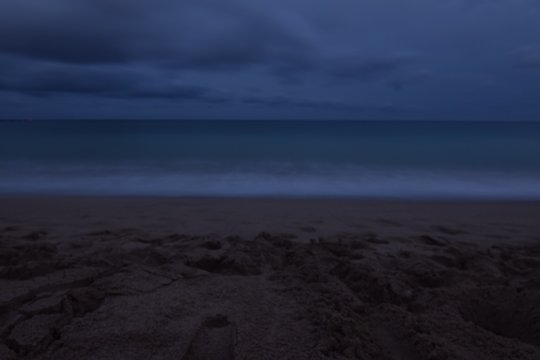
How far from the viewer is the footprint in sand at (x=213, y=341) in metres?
2.06

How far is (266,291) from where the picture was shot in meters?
2.76

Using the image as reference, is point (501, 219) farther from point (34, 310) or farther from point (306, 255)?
point (34, 310)

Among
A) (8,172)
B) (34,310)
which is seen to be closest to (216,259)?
(34,310)

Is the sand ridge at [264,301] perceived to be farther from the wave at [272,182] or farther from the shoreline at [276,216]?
the wave at [272,182]

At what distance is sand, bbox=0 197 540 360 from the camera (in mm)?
2115

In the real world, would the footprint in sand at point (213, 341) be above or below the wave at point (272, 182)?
below

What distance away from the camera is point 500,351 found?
6.89 feet

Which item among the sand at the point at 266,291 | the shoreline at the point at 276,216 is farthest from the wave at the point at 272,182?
the sand at the point at 266,291

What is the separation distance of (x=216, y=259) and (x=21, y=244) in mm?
1902

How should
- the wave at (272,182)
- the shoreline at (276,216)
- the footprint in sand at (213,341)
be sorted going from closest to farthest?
the footprint in sand at (213,341)
the shoreline at (276,216)
the wave at (272,182)

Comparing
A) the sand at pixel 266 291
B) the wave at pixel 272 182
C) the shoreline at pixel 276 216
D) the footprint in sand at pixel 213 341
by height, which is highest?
the wave at pixel 272 182

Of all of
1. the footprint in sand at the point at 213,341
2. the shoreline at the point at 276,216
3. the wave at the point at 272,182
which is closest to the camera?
the footprint in sand at the point at 213,341

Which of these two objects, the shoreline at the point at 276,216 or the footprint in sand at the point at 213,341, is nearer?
the footprint in sand at the point at 213,341

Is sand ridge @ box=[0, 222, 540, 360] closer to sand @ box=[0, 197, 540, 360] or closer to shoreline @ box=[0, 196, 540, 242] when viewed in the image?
sand @ box=[0, 197, 540, 360]
